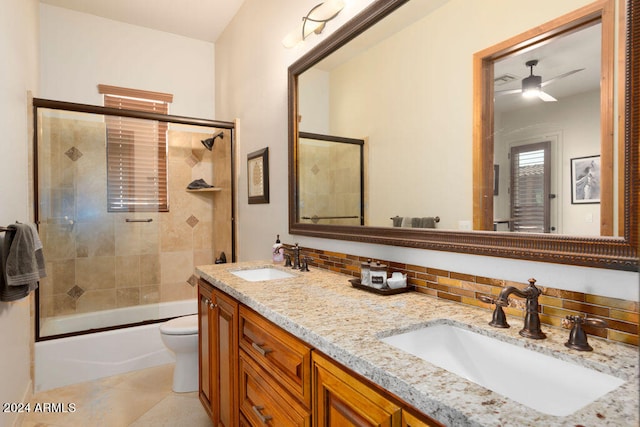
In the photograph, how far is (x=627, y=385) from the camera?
646 millimetres

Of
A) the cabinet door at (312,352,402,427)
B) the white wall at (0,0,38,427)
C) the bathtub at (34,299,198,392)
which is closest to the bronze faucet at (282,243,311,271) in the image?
the cabinet door at (312,352,402,427)

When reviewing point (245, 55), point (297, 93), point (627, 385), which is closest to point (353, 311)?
point (627, 385)

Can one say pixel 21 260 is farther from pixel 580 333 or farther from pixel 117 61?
pixel 117 61

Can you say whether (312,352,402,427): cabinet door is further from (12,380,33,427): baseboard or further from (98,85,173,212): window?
(98,85,173,212): window

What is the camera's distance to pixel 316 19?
1862 mm

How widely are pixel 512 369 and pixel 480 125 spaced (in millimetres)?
732

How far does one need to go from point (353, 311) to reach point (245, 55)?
2620mm

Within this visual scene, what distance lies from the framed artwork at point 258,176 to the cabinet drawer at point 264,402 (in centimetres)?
141

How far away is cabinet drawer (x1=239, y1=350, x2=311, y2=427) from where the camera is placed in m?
1.04

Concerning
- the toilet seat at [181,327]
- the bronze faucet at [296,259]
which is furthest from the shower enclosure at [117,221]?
the bronze faucet at [296,259]

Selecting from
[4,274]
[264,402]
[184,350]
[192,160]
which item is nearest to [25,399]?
[184,350]

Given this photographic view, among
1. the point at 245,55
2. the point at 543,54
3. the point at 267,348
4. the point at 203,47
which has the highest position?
the point at 203,47

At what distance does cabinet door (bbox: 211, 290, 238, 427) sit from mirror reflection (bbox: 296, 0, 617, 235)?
0.74 metres

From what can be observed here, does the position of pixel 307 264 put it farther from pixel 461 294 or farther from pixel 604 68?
pixel 604 68
